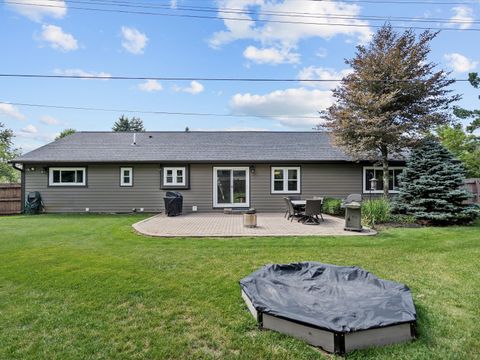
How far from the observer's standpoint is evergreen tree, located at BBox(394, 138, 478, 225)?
9234 mm

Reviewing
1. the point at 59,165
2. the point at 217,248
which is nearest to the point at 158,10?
the point at 59,165

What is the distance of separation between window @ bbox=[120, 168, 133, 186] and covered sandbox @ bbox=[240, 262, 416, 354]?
10471 mm

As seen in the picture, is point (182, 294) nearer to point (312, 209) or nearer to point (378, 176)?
point (312, 209)

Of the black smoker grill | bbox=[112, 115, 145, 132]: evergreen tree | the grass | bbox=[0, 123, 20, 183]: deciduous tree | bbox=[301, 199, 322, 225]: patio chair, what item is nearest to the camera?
the grass

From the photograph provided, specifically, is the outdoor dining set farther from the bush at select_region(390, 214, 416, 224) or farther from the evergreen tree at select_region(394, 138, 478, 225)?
the evergreen tree at select_region(394, 138, 478, 225)

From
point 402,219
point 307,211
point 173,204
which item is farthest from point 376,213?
point 173,204

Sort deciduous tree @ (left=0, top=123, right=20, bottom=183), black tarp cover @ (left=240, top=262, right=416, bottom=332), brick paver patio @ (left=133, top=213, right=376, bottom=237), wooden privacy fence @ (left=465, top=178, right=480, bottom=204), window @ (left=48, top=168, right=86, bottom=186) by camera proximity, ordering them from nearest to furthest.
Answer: black tarp cover @ (left=240, top=262, right=416, bottom=332) → brick paver patio @ (left=133, top=213, right=376, bottom=237) → window @ (left=48, top=168, right=86, bottom=186) → wooden privacy fence @ (left=465, top=178, right=480, bottom=204) → deciduous tree @ (left=0, top=123, right=20, bottom=183)

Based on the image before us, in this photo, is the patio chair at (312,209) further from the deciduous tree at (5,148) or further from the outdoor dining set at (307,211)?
the deciduous tree at (5,148)

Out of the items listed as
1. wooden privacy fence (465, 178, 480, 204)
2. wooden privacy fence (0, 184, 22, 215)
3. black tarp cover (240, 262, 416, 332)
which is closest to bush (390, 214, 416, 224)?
black tarp cover (240, 262, 416, 332)

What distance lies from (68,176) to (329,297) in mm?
13190

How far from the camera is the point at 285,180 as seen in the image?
13.1m

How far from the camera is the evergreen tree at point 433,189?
9.23 meters

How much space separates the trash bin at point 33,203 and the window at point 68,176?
2.77 ft

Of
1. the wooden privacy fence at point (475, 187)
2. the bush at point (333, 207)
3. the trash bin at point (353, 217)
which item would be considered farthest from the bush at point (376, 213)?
the wooden privacy fence at point (475, 187)
